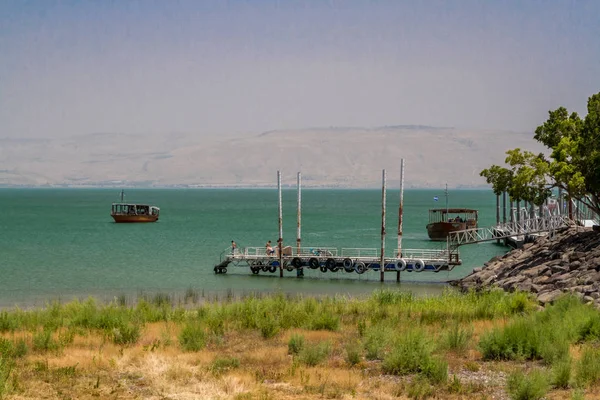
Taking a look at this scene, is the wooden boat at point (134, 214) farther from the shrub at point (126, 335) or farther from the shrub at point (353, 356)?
the shrub at point (353, 356)

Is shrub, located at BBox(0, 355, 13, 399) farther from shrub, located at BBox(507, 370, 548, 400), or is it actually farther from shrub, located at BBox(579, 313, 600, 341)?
shrub, located at BBox(579, 313, 600, 341)

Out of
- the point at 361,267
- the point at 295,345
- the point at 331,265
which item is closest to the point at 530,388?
the point at 295,345

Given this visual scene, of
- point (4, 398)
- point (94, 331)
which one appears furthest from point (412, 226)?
point (4, 398)

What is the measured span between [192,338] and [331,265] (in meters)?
30.9

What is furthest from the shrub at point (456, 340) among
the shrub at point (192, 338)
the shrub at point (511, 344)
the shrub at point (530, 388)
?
the shrub at point (192, 338)

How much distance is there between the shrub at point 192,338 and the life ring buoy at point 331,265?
29.5 m

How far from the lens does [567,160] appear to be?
46.9m

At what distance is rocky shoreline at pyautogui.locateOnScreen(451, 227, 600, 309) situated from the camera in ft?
Result: 110

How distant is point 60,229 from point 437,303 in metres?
85.0

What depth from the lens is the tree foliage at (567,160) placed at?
43188mm

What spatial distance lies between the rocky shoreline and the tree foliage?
269 centimetres

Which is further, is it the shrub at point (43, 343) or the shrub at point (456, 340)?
the shrub at point (43, 343)

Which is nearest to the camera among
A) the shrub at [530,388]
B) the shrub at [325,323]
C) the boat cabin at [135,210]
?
the shrub at [530,388]

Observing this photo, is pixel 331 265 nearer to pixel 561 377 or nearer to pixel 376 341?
pixel 376 341
